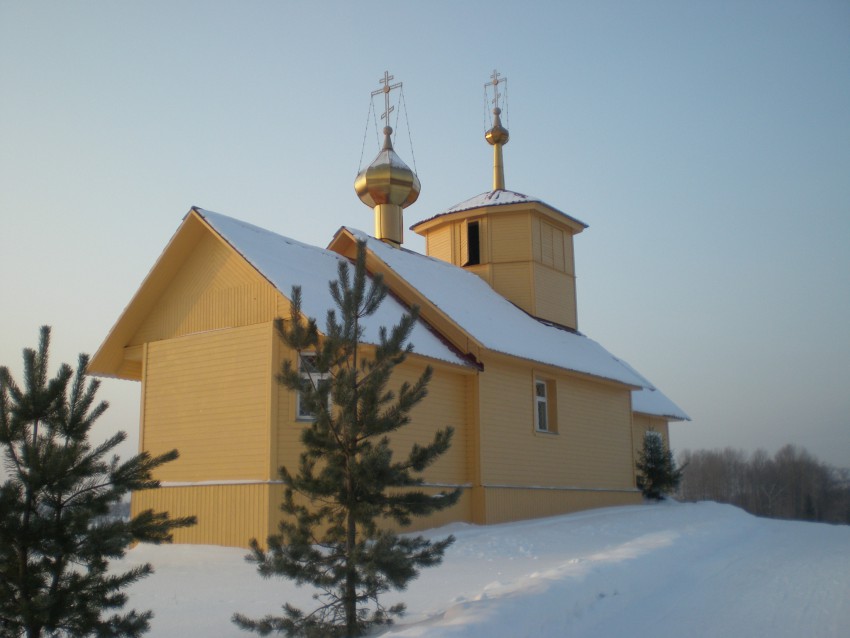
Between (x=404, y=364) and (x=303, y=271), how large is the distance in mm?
2551

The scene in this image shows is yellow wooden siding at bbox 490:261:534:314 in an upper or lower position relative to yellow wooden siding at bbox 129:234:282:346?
upper

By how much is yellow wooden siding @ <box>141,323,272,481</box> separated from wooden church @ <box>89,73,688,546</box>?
3 centimetres

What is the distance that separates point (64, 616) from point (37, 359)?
1973 mm

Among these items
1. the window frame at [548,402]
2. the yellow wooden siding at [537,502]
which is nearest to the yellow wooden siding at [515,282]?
the window frame at [548,402]

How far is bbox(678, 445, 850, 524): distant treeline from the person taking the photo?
70.9 m

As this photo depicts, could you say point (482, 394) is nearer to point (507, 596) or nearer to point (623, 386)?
point (623, 386)

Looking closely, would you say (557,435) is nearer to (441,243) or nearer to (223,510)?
(441,243)

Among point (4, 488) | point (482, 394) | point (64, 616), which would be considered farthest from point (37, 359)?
point (482, 394)

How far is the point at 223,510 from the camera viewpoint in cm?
1420

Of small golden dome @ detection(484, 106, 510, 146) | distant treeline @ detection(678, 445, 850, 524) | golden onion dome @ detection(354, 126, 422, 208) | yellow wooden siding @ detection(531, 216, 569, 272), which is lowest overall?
distant treeline @ detection(678, 445, 850, 524)

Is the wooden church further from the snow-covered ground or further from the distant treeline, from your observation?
the distant treeline

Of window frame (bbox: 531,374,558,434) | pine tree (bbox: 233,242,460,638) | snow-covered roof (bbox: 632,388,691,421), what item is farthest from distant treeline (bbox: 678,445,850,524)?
pine tree (bbox: 233,242,460,638)

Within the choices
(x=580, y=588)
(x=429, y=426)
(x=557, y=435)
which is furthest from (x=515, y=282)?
(x=580, y=588)

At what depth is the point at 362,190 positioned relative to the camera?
2305 centimetres
